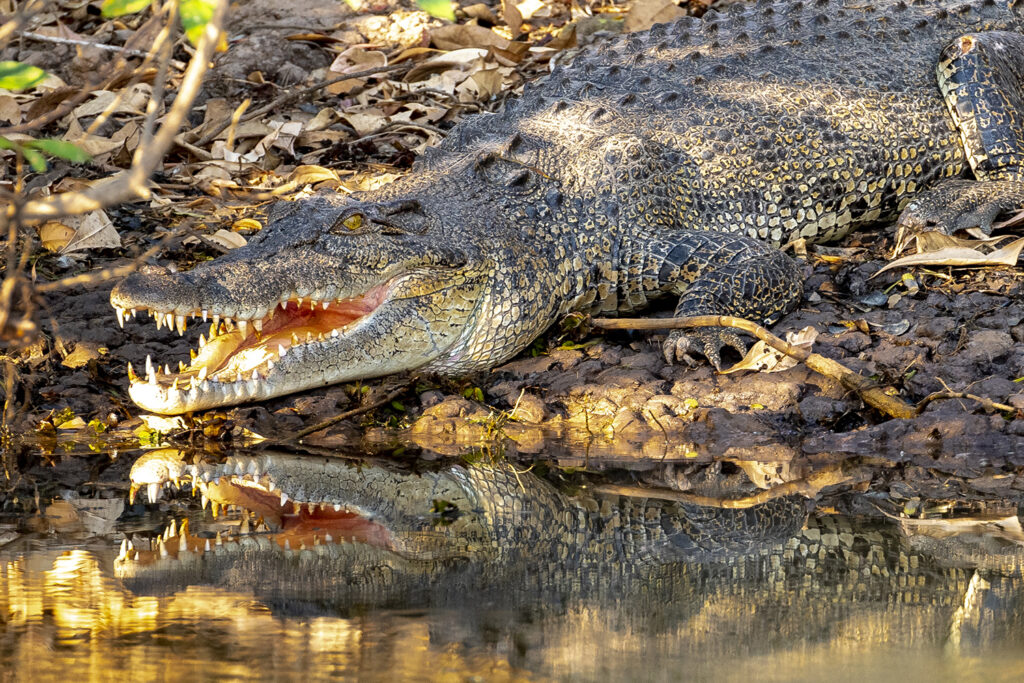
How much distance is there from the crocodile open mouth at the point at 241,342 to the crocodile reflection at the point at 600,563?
0.56 m

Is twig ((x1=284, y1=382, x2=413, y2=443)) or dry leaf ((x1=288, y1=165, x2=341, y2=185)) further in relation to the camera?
dry leaf ((x1=288, y1=165, x2=341, y2=185))

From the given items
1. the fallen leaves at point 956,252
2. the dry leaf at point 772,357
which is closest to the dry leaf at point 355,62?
the fallen leaves at point 956,252

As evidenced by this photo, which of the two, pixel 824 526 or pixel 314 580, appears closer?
pixel 314 580

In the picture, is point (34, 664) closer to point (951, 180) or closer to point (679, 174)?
point (679, 174)

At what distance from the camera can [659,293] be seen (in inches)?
213

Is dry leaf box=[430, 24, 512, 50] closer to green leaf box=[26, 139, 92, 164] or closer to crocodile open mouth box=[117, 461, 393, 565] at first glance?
crocodile open mouth box=[117, 461, 393, 565]

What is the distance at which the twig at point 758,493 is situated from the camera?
366cm

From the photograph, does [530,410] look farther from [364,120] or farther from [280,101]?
[280,101]

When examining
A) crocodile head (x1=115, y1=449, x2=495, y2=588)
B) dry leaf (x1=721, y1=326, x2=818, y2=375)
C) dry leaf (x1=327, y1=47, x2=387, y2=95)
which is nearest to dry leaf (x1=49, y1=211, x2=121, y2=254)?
crocodile head (x1=115, y1=449, x2=495, y2=588)

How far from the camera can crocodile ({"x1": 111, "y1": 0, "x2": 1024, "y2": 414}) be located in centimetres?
467

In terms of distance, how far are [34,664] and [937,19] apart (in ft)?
18.7

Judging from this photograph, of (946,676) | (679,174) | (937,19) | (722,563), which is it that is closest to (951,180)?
(937,19)

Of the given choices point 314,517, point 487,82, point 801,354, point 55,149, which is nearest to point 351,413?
point 314,517

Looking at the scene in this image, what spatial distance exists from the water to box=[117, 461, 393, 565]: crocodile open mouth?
1 centimetres
